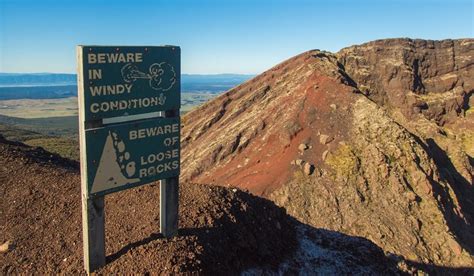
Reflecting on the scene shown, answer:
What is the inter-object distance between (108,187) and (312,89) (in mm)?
24796

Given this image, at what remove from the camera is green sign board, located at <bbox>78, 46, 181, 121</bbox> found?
6965 mm

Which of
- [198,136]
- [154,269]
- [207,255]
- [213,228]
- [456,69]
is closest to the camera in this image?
[154,269]

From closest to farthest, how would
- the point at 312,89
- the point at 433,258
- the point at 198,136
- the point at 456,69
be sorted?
the point at 433,258 → the point at 312,89 → the point at 198,136 → the point at 456,69

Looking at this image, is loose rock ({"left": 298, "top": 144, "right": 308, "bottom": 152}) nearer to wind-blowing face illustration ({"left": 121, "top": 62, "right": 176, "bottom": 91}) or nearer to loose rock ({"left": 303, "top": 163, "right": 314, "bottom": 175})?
loose rock ({"left": 303, "top": 163, "right": 314, "bottom": 175})

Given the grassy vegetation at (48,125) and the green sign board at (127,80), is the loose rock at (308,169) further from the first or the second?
the grassy vegetation at (48,125)

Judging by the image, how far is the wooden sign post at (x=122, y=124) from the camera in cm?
709

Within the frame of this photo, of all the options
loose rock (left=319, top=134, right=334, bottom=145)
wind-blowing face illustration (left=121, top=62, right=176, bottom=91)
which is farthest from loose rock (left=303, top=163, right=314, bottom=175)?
wind-blowing face illustration (left=121, top=62, right=176, bottom=91)

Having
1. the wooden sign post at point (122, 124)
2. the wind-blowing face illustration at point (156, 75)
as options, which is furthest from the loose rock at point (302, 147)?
the wind-blowing face illustration at point (156, 75)

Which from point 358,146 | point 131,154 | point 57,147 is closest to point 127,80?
point 131,154

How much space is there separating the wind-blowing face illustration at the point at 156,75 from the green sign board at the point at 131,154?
63 centimetres

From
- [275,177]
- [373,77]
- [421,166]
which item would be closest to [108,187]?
[275,177]

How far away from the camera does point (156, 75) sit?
7895 millimetres

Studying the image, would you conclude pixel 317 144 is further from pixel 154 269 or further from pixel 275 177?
pixel 154 269

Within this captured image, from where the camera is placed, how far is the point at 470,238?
2583cm
